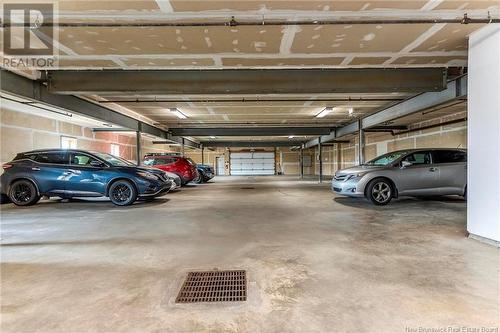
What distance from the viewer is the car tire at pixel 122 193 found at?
6754mm

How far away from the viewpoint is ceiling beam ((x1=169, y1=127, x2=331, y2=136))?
13.0 m

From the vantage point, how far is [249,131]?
13.3 metres

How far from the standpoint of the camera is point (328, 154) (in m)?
24.7

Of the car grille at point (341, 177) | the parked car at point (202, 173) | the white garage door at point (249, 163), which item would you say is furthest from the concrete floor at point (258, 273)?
the white garage door at point (249, 163)

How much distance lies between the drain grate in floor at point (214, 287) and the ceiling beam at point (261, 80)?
3395 mm

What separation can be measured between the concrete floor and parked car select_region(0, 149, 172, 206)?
1.73 metres

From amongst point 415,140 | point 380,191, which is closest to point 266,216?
point 380,191

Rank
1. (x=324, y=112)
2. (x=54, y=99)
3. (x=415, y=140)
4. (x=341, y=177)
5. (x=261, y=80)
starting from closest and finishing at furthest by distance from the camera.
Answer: (x=261, y=80) < (x=54, y=99) < (x=341, y=177) < (x=324, y=112) < (x=415, y=140)

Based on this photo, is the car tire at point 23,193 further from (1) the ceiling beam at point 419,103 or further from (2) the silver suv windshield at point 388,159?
(1) the ceiling beam at point 419,103

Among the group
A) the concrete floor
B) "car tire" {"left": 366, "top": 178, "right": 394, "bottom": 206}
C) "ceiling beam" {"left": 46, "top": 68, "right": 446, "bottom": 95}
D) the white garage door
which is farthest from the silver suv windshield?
the white garage door

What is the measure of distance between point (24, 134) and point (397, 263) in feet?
33.0

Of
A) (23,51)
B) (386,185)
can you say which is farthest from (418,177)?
(23,51)

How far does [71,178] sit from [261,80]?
5141mm

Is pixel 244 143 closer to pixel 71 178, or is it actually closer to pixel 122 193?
pixel 122 193
